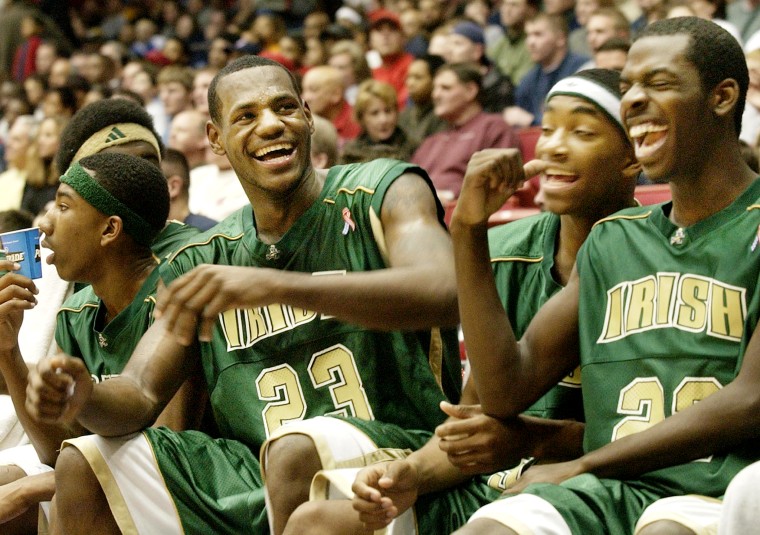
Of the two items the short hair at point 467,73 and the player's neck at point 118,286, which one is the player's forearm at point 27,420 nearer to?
the player's neck at point 118,286

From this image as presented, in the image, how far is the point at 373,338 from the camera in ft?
10.8

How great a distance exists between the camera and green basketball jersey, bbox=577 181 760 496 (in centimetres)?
261

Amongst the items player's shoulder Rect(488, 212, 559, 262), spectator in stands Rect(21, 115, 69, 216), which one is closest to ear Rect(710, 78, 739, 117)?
player's shoulder Rect(488, 212, 559, 262)

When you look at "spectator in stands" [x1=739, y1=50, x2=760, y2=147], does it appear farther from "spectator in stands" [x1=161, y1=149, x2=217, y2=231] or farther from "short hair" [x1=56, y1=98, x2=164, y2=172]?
"short hair" [x1=56, y1=98, x2=164, y2=172]

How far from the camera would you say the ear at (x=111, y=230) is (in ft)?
12.5

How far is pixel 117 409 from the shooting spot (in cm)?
316

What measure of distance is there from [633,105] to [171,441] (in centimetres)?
154

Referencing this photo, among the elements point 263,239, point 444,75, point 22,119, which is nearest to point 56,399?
point 263,239

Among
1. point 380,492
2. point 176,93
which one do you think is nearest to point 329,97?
point 176,93

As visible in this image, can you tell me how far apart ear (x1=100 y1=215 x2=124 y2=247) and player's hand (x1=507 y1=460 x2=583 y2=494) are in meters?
1.70

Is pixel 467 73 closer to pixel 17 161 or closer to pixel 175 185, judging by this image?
pixel 175 185

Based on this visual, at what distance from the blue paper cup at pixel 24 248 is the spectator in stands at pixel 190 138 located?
4.05 meters

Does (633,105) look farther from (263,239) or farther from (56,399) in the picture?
(56,399)

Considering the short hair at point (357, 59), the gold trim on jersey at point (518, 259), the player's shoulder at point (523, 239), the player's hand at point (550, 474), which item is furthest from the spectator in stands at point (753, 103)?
the short hair at point (357, 59)
